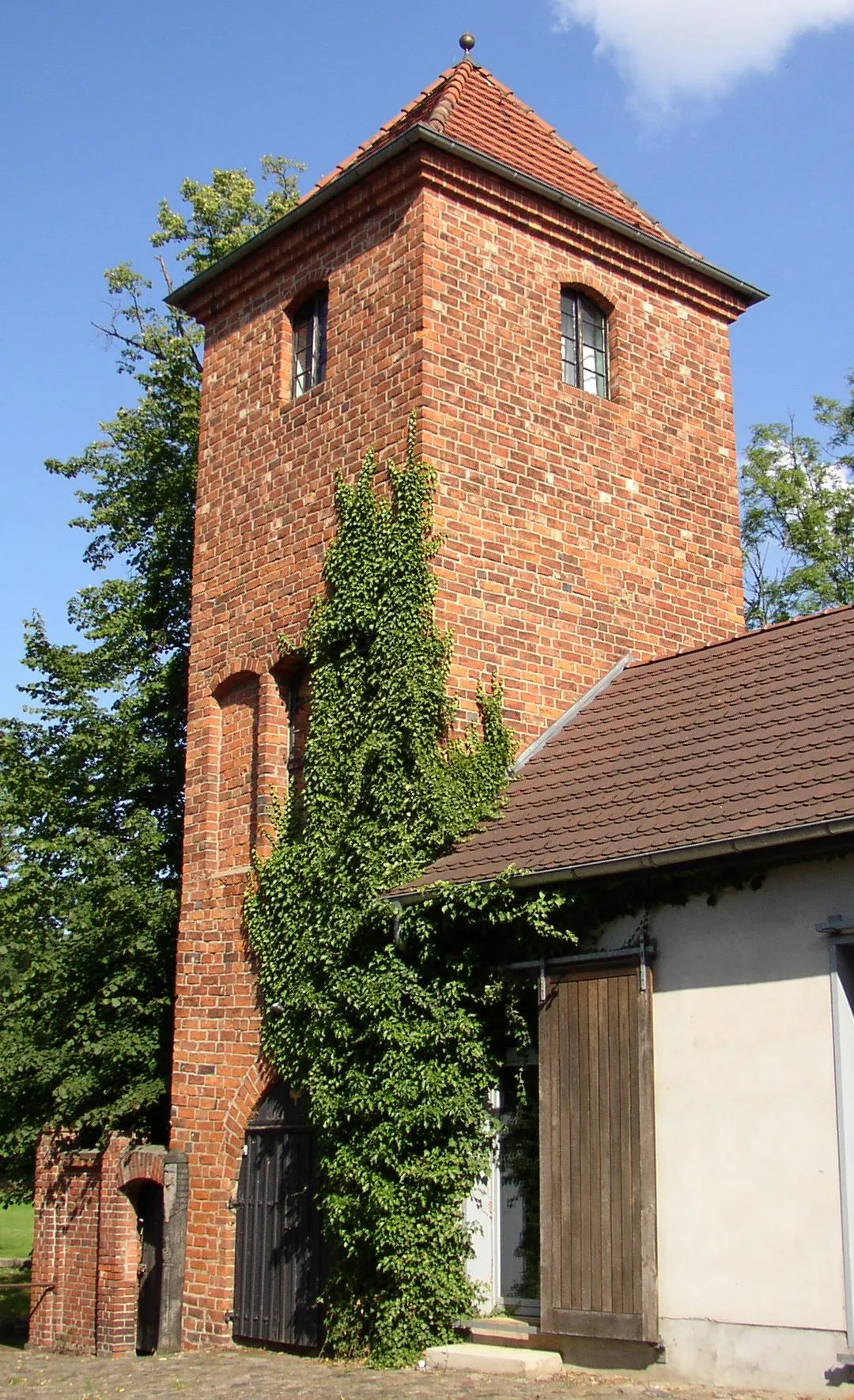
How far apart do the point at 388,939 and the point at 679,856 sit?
112 inches

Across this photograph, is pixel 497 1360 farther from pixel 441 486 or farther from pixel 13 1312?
pixel 13 1312

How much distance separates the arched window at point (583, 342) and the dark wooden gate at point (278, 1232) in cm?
683

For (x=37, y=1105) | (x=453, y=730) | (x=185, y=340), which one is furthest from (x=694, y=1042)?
(x=185, y=340)

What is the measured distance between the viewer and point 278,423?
14164 millimetres

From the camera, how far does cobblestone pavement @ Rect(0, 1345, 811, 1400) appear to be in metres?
8.66

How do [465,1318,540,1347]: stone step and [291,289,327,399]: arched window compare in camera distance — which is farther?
[291,289,327,399]: arched window

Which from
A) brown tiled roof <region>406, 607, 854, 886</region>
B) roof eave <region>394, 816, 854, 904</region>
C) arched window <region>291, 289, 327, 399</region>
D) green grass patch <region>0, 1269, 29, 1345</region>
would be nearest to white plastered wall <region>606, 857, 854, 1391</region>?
roof eave <region>394, 816, 854, 904</region>

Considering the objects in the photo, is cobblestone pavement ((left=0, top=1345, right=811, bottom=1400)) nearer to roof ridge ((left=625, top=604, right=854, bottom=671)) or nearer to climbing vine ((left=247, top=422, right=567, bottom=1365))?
climbing vine ((left=247, top=422, right=567, bottom=1365))

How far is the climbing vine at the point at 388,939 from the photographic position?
33.9ft

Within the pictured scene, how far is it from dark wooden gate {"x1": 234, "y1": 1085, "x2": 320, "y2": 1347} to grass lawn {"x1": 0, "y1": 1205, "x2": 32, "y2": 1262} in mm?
15615

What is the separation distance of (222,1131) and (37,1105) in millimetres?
3495

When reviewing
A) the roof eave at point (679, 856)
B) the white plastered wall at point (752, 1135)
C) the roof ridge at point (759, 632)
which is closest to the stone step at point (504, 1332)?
the white plastered wall at point (752, 1135)

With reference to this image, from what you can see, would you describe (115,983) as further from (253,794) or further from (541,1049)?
(541,1049)

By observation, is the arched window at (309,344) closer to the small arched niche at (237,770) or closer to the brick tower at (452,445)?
the brick tower at (452,445)
